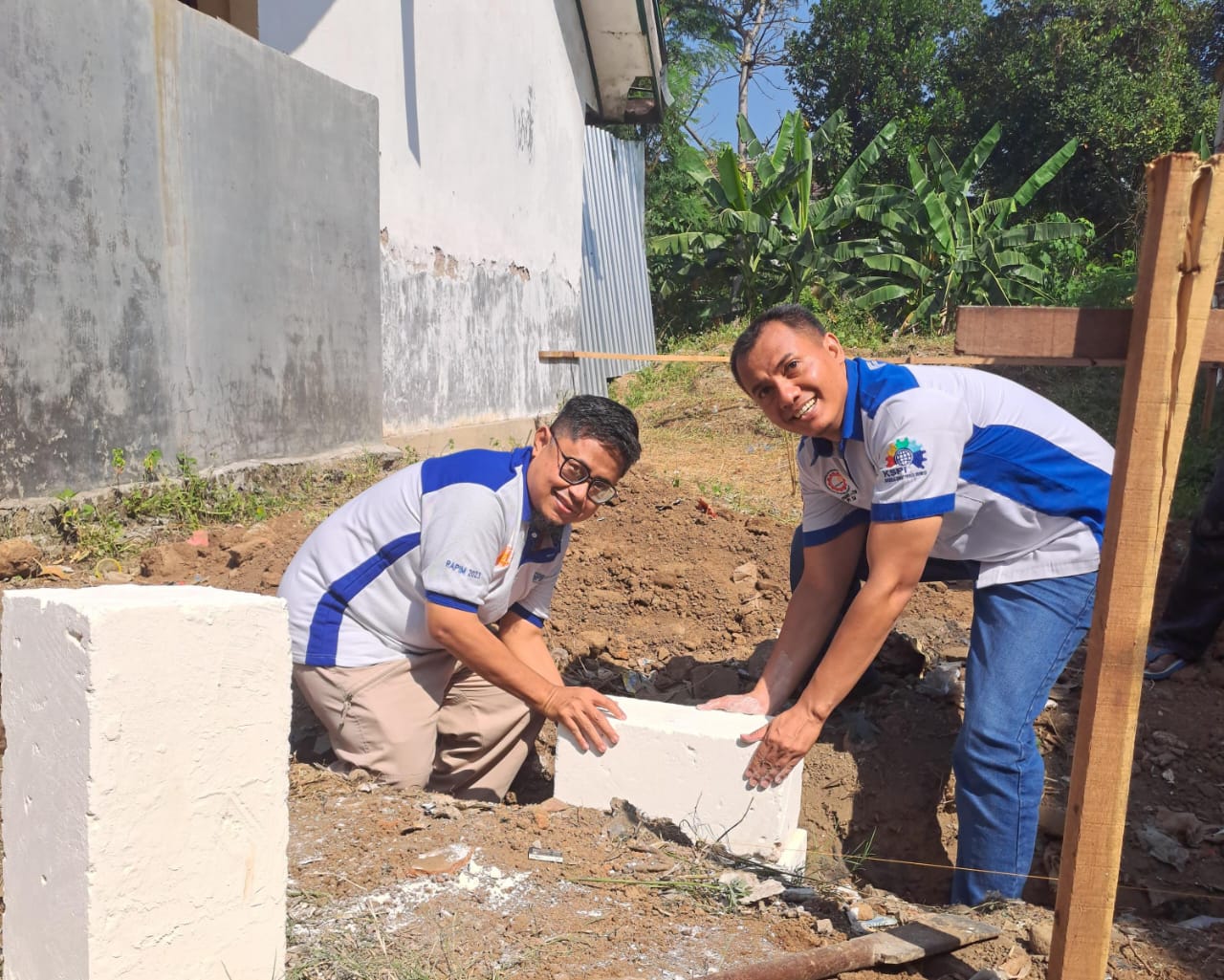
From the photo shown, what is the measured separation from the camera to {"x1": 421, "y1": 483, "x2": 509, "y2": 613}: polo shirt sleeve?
3209 mm

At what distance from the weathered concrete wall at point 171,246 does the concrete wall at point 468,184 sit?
819mm

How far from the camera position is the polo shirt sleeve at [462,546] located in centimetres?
321

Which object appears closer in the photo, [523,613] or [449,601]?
[449,601]

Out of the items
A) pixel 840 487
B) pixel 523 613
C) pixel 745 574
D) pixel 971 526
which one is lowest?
pixel 745 574

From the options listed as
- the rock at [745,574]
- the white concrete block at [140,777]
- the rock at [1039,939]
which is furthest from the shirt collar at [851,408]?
the rock at [745,574]

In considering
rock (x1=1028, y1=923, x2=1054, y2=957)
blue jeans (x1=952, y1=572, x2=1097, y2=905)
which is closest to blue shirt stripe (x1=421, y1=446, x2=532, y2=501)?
blue jeans (x1=952, y1=572, x2=1097, y2=905)

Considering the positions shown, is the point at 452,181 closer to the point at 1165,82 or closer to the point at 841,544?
the point at 841,544

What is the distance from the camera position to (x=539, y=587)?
383cm

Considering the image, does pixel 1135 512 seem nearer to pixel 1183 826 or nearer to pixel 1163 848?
pixel 1163 848

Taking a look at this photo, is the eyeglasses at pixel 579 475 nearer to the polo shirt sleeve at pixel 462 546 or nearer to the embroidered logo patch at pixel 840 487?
the polo shirt sleeve at pixel 462 546

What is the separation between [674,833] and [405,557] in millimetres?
1196

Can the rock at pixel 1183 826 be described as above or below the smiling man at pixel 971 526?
below

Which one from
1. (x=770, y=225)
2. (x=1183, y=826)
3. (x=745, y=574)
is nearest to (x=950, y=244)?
(x=770, y=225)

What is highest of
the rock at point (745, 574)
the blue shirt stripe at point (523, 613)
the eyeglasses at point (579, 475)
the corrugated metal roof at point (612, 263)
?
the corrugated metal roof at point (612, 263)
